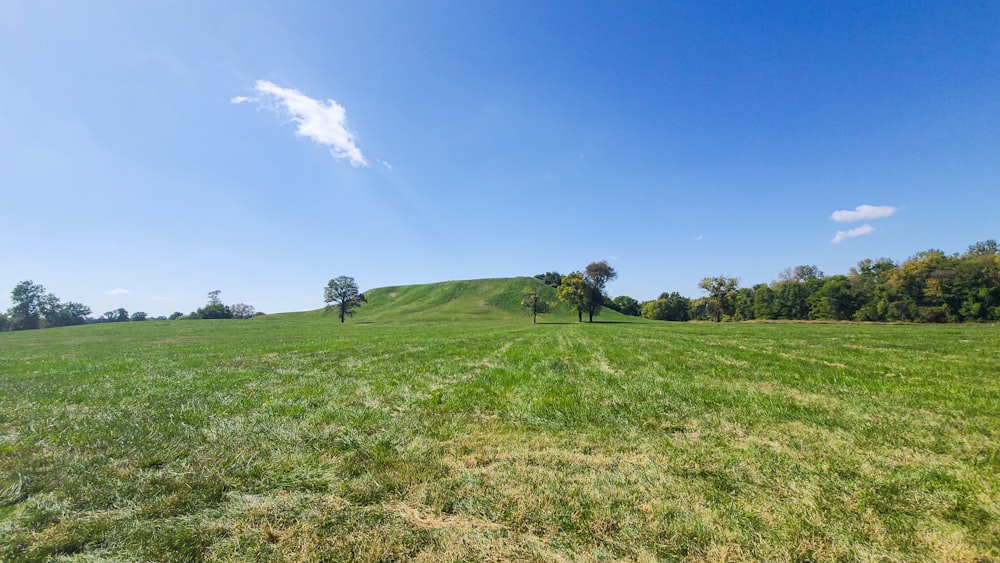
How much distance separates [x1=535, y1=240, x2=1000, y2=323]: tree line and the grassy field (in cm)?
7172

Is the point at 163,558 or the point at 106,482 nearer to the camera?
the point at 163,558

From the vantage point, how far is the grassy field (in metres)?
3.45

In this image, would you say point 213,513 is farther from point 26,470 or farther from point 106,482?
point 26,470

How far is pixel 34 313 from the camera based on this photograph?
10275 cm

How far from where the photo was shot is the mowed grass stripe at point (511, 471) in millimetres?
3453

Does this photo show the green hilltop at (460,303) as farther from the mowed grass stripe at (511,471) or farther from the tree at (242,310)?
the mowed grass stripe at (511,471)

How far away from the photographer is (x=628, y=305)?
126m

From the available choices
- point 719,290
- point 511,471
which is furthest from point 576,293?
point 511,471

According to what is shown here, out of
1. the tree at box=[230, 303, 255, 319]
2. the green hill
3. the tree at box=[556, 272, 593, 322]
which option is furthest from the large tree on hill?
the tree at box=[556, 272, 593, 322]

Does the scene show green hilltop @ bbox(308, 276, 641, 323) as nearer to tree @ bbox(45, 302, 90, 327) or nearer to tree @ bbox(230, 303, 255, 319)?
tree @ bbox(230, 303, 255, 319)

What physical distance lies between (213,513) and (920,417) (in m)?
12.6

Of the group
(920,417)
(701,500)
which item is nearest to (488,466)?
(701,500)

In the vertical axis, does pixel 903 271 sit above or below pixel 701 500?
above

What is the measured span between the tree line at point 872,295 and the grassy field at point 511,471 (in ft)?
235
